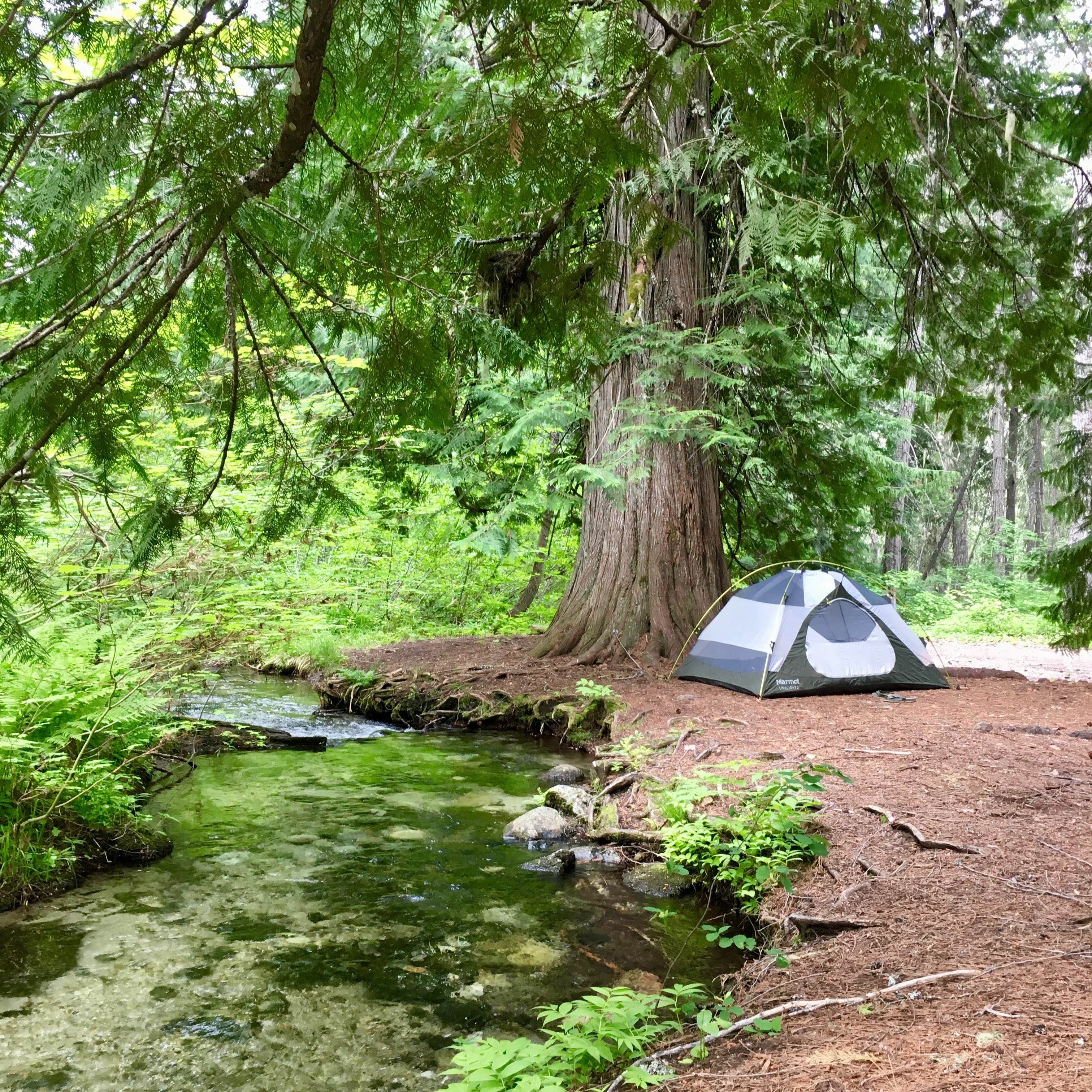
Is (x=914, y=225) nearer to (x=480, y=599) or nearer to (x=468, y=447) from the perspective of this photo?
(x=468, y=447)

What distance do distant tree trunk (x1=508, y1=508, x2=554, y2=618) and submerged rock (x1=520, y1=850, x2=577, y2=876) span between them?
751 cm

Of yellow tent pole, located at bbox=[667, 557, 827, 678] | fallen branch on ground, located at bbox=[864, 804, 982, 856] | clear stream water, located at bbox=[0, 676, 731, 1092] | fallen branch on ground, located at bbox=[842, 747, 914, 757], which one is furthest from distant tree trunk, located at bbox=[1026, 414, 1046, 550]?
clear stream water, located at bbox=[0, 676, 731, 1092]

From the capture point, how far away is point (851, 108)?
2.95 meters

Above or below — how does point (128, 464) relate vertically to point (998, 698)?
above

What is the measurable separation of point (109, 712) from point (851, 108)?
464 centimetres

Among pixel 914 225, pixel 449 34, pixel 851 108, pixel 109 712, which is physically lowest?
pixel 109 712

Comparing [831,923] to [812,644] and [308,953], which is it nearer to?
[308,953]

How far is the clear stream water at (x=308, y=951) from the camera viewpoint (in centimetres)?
299

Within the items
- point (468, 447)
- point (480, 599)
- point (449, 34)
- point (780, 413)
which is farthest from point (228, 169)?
point (480, 599)

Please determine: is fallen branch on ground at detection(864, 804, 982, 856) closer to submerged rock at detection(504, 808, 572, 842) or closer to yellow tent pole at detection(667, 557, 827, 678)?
submerged rock at detection(504, 808, 572, 842)

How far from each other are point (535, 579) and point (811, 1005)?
10.8 meters

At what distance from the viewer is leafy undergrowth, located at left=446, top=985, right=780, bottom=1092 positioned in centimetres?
234

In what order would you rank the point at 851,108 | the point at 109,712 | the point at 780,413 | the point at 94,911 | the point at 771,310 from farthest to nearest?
the point at 780,413 → the point at 771,310 → the point at 109,712 → the point at 94,911 → the point at 851,108

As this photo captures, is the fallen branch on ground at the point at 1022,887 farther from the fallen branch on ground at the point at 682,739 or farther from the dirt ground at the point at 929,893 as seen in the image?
the fallen branch on ground at the point at 682,739
